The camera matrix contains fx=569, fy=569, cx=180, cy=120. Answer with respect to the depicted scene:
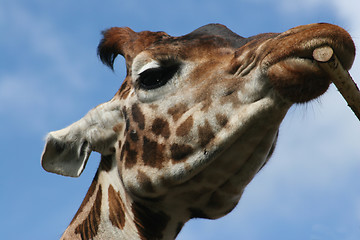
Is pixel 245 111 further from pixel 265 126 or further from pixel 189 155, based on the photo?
pixel 189 155

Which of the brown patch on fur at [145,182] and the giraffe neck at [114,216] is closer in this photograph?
the brown patch on fur at [145,182]

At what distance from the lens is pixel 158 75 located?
167 inches

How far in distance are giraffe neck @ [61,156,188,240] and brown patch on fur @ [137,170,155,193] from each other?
0.18m

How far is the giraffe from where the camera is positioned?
11.8 ft

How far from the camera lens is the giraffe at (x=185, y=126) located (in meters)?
3.59

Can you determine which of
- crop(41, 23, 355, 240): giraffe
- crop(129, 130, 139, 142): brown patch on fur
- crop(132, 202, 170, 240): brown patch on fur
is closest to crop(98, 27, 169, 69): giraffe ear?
crop(41, 23, 355, 240): giraffe

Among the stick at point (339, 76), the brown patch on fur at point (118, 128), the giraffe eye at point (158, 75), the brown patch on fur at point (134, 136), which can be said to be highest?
the giraffe eye at point (158, 75)

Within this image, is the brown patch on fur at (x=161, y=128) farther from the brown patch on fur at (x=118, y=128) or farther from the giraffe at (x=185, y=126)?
the brown patch on fur at (x=118, y=128)

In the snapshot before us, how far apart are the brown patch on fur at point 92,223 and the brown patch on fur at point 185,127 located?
98cm

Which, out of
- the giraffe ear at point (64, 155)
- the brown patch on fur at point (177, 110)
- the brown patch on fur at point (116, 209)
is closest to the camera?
the brown patch on fur at point (177, 110)

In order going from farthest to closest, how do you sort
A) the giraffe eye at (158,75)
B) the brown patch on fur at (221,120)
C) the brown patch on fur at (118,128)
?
the brown patch on fur at (118,128), the giraffe eye at (158,75), the brown patch on fur at (221,120)

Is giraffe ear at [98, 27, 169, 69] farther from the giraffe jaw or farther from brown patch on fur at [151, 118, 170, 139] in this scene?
brown patch on fur at [151, 118, 170, 139]

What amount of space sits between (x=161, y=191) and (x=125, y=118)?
2.31ft

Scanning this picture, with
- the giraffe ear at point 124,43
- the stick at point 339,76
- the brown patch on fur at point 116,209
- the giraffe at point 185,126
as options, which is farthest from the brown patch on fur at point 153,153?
the stick at point 339,76
